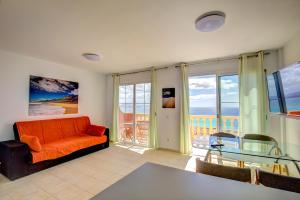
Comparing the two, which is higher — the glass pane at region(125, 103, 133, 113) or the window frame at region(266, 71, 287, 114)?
the window frame at region(266, 71, 287, 114)

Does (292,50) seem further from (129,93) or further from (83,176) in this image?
(83,176)

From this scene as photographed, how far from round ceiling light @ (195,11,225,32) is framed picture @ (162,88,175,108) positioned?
89.2 inches

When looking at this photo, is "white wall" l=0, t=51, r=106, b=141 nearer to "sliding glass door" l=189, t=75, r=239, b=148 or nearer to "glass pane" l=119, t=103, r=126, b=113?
"glass pane" l=119, t=103, r=126, b=113

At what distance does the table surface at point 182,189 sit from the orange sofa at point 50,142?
103 inches

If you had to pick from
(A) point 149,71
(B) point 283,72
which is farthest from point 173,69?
(B) point 283,72

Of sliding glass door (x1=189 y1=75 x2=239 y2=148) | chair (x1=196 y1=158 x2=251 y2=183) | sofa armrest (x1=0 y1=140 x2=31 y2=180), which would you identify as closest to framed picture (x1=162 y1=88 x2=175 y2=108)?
sliding glass door (x1=189 y1=75 x2=239 y2=148)

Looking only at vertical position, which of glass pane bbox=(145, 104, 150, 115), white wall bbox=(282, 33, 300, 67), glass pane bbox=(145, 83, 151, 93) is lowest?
glass pane bbox=(145, 104, 150, 115)

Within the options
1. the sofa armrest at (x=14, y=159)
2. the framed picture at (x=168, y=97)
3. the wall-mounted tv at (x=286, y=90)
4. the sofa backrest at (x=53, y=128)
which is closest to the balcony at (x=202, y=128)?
the framed picture at (x=168, y=97)

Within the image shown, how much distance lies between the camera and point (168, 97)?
13.5 feet

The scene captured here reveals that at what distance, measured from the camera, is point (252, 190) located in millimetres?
876

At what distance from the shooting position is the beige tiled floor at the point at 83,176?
6.89ft

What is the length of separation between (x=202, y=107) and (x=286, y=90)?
2574 millimetres

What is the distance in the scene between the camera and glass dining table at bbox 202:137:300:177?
1873 millimetres

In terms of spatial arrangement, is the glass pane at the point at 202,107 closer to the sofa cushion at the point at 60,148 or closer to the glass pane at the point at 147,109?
the glass pane at the point at 147,109
